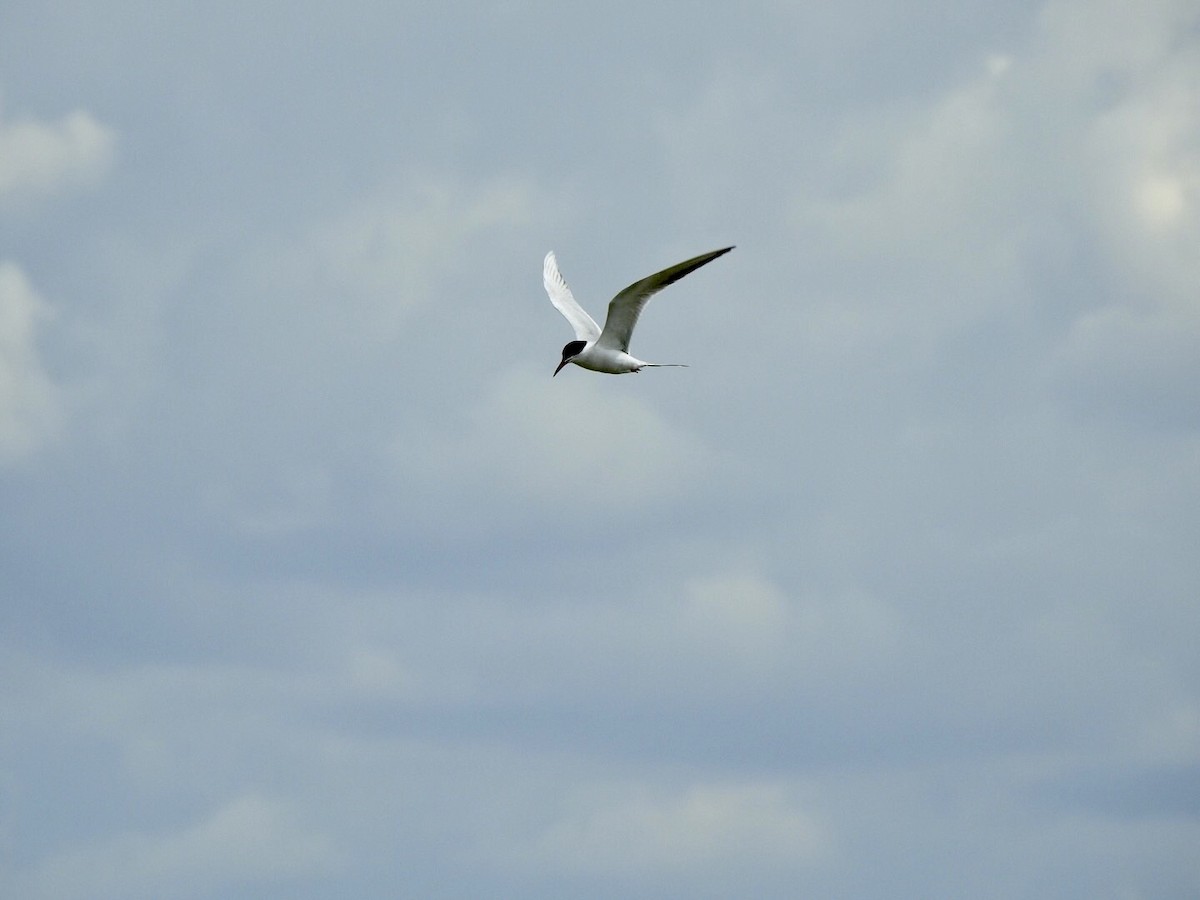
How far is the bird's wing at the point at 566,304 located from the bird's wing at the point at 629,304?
405 cm

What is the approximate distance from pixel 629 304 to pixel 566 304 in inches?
355

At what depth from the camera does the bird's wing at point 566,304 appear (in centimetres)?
5503

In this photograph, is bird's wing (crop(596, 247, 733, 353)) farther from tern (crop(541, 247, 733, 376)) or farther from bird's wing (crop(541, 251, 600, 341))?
bird's wing (crop(541, 251, 600, 341))

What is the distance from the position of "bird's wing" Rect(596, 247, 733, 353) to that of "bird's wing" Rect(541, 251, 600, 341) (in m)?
4.05

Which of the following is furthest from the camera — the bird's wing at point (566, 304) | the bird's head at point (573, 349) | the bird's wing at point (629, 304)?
the bird's wing at point (566, 304)

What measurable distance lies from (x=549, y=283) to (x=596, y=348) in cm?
863

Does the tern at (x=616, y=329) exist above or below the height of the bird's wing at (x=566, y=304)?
below

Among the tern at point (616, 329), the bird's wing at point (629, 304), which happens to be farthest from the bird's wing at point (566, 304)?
the bird's wing at point (629, 304)

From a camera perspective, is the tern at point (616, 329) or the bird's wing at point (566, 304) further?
the bird's wing at point (566, 304)

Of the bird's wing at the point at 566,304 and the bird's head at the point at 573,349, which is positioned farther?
the bird's wing at the point at 566,304

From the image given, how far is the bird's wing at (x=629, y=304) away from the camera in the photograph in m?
45.2

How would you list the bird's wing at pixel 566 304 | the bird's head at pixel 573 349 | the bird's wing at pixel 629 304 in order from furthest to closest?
the bird's wing at pixel 566 304, the bird's head at pixel 573 349, the bird's wing at pixel 629 304

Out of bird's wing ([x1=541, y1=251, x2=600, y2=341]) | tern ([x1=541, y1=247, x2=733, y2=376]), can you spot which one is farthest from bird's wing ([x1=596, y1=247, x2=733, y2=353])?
bird's wing ([x1=541, y1=251, x2=600, y2=341])

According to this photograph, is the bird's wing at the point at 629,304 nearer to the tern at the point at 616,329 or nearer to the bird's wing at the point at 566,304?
the tern at the point at 616,329
